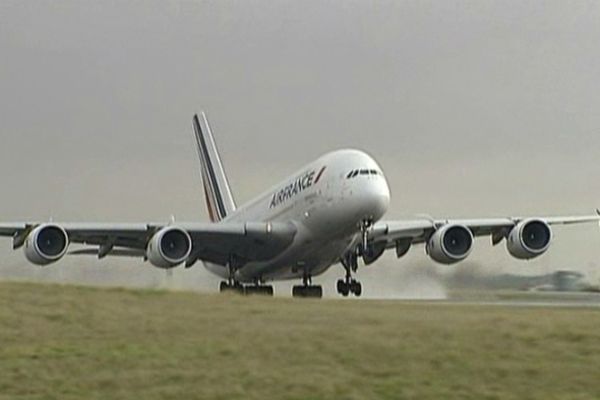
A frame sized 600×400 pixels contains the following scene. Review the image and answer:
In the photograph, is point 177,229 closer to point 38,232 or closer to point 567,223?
point 38,232

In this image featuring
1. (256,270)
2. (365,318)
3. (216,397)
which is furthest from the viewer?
(256,270)

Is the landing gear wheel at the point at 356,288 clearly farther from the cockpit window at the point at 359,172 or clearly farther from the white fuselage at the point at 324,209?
the cockpit window at the point at 359,172

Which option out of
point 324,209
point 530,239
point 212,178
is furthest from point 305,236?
point 212,178

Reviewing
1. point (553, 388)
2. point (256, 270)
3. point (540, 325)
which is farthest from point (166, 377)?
point (256, 270)

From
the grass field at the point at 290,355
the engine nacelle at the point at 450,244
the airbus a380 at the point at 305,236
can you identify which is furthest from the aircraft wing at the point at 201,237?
the grass field at the point at 290,355

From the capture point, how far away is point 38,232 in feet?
143

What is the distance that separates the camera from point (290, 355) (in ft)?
53.4

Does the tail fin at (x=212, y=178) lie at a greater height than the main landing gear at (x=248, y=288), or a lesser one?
greater

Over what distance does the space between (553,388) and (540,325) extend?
4.57 metres

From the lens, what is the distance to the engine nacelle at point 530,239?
46281 millimetres

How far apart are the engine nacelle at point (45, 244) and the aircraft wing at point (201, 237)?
0.67m

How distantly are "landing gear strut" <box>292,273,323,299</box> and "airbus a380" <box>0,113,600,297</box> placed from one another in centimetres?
4

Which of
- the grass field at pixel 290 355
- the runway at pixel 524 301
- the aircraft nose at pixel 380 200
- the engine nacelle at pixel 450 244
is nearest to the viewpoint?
the grass field at pixel 290 355

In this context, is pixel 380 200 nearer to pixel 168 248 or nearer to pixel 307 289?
pixel 307 289
